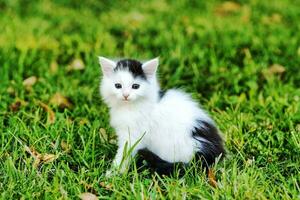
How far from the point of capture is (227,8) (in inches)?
325

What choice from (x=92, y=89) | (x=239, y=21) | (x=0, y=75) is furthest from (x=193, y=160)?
(x=239, y=21)

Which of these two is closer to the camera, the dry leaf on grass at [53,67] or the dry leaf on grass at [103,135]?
the dry leaf on grass at [103,135]

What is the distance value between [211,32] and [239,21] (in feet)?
2.48

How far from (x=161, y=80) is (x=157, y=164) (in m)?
2.13

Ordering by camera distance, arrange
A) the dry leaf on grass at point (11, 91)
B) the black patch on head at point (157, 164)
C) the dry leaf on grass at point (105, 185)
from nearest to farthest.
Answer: the dry leaf on grass at point (105, 185)
the black patch on head at point (157, 164)
the dry leaf on grass at point (11, 91)

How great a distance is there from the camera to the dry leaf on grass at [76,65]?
6.18 m

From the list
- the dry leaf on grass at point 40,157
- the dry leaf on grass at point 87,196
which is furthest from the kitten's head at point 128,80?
the dry leaf on grass at point 87,196

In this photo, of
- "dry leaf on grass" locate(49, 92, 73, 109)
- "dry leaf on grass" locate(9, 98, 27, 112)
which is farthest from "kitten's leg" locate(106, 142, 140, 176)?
"dry leaf on grass" locate(9, 98, 27, 112)

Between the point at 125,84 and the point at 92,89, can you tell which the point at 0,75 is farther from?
the point at 125,84

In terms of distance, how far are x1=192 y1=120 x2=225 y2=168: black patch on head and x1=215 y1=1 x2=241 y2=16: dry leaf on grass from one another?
13.7 ft

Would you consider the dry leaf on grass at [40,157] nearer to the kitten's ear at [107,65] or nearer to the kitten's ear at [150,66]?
the kitten's ear at [107,65]

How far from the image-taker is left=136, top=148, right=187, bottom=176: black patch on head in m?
4.01

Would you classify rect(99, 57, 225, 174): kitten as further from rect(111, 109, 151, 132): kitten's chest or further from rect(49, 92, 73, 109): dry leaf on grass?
rect(49, 92, 73, 109): dry leaf on grass

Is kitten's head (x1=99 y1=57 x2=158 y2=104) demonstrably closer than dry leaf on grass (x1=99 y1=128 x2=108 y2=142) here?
Yes
